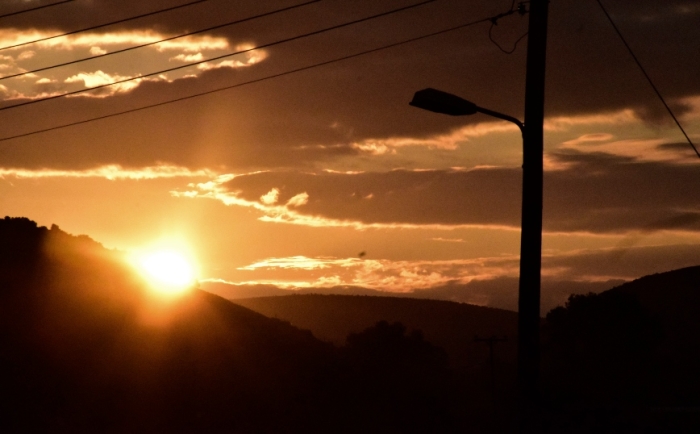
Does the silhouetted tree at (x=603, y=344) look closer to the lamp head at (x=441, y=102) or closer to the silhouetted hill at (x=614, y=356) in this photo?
the silhouetted hill at (x=614, y=356)

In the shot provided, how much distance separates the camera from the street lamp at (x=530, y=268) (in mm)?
12297

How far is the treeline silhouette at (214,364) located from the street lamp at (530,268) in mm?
19930

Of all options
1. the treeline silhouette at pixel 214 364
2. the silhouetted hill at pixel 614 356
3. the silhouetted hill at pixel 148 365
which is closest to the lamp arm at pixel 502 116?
the treeline silhouette at pixel 214 364

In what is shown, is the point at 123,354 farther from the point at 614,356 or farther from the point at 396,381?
the point at 614,356

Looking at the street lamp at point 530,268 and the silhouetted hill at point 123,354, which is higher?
the street lamp at point 530,268

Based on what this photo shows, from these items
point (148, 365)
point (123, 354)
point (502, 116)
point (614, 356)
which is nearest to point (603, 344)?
point (614, 356)

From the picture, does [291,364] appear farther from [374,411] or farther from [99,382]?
[99,382]

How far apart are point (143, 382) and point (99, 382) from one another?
9.01 feet

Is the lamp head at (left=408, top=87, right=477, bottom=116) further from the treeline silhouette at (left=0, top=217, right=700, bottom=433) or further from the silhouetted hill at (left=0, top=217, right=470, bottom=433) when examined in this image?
the silhouetted hill at (left=0, top=217, right=470, bottom=433)

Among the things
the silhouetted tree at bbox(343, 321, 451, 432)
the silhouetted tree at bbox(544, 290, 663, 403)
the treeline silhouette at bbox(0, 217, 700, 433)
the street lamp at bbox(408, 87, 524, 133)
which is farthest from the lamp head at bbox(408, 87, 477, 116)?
the silhouetted tree at bbox(544, 290, 663, 403)

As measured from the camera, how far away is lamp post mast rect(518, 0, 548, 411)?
12.3 meters

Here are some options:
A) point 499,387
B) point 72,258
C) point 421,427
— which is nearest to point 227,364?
point 421,427

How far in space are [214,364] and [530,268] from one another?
148ft

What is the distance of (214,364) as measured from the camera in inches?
2151
